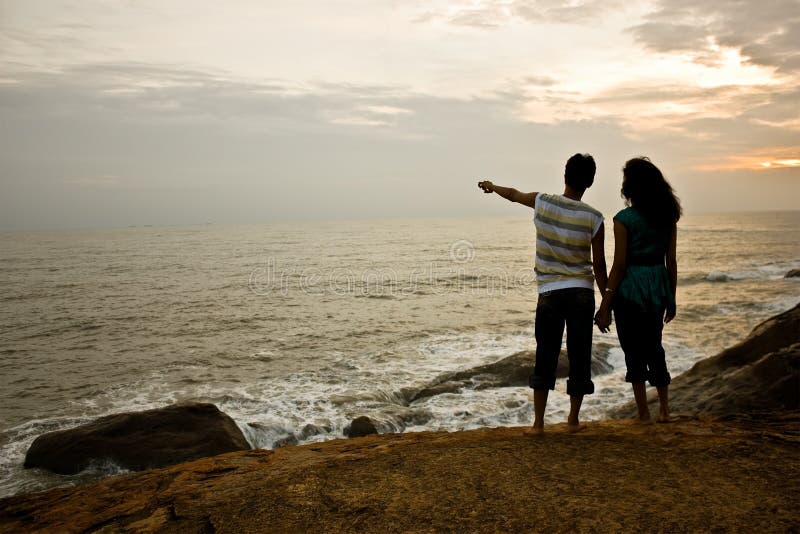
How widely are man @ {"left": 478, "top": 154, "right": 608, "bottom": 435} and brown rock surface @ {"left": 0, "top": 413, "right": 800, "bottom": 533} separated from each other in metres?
0.65

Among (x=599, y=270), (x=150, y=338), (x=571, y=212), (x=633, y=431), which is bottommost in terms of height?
(x=150, y=338)

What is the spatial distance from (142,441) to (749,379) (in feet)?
25.7

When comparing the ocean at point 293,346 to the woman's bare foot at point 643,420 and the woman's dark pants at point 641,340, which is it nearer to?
the woman's bare foot at point 643,420

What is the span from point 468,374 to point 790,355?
631cm

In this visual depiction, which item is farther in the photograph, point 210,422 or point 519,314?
point 519,314

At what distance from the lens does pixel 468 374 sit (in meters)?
11.5

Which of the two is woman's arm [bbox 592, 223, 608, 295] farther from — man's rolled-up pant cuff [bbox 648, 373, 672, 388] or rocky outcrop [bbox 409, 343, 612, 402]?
rocky outcrop [bbox 409, 343, 612, 402]

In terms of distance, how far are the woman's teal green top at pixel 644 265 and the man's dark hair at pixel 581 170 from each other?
0.41 metres

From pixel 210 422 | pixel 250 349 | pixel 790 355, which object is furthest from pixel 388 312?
pixel 790 355

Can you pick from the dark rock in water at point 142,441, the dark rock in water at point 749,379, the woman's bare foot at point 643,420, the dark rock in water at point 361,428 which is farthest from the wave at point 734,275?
the dark rock in water at point 142,441

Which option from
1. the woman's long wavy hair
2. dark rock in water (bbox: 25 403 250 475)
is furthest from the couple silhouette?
dark rock in water (bbox: 25 403 250 475)

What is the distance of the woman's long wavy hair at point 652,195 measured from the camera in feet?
14.0

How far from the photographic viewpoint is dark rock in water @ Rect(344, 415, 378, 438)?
28.7ft

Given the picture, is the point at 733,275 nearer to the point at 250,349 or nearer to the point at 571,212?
the point at 250,349
